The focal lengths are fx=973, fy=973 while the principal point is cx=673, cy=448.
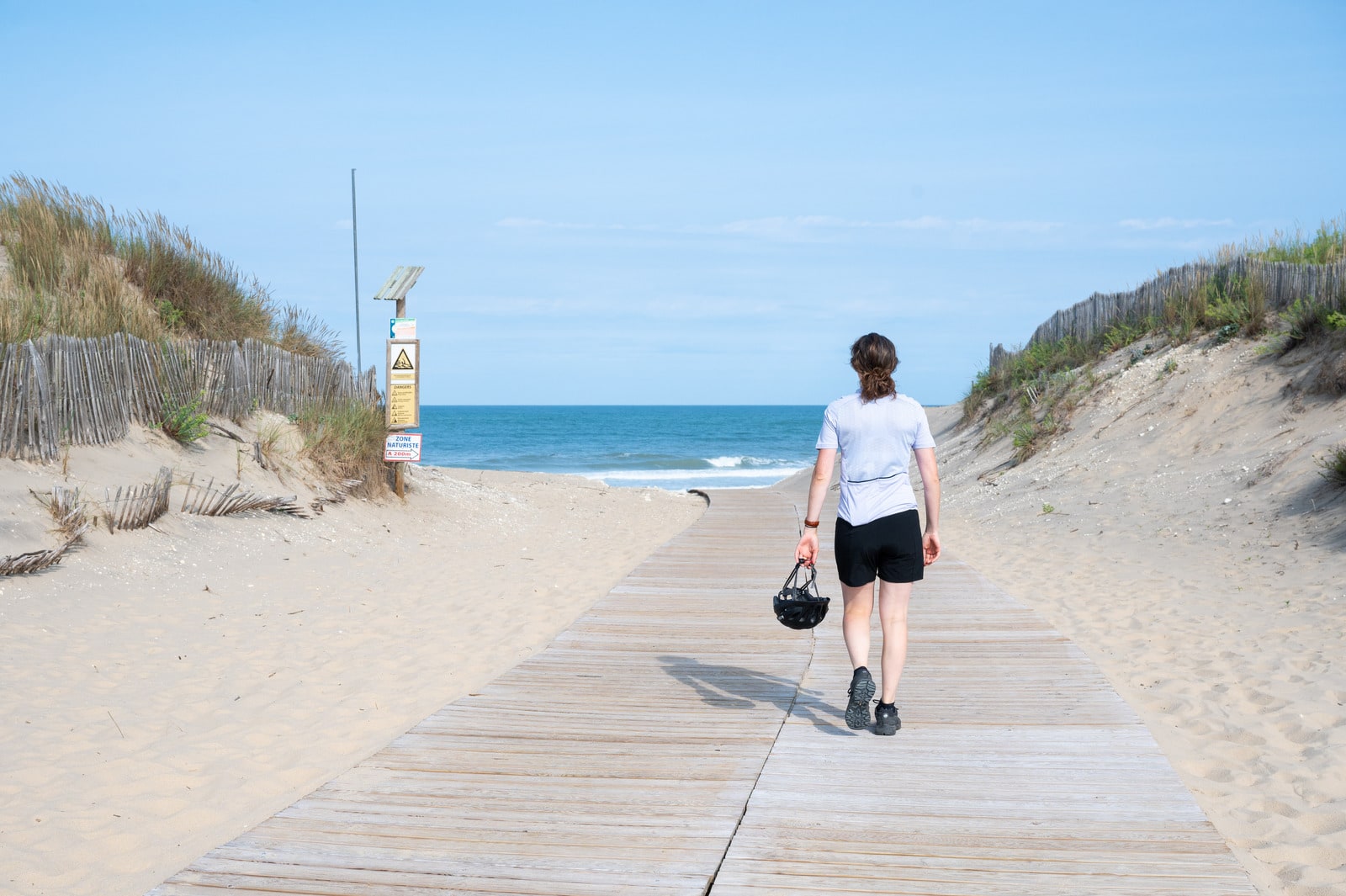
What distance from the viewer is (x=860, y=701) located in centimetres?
425

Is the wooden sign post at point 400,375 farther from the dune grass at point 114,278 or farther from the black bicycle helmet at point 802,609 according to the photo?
the black bicycle helmet at point 802,609

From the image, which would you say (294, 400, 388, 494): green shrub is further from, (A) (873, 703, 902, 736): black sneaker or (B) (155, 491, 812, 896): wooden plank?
Result: (A) (873, 703, 902, 736): black sneaker

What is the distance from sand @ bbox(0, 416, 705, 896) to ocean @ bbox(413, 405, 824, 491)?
693 inches

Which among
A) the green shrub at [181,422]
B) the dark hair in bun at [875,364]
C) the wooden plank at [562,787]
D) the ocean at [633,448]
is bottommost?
the ocean at [633,448]

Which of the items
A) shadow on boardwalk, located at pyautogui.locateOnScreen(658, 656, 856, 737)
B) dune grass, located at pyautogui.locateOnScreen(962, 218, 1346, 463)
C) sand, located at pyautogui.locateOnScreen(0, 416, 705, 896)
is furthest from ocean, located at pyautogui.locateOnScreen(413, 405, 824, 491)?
shadow on boardwalk, located at pyautogui.locateOnScreen(658, 656, 856, 737)

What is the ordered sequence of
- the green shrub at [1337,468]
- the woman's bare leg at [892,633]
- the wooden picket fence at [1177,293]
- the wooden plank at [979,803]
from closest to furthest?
the wooden plank at [979,803], the woman's bare leg at [892,633], the green shrub at [1337,468], the wooden picket fence at [1177,293]

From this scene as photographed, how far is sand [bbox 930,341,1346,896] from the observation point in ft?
12.8

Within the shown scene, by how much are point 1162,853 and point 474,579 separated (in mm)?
6877

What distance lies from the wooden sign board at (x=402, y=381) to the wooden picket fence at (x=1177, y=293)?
11604 mm

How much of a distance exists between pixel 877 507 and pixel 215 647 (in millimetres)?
4375

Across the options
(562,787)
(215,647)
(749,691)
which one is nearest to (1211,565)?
(749,691)

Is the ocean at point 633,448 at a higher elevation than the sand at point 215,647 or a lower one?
lower

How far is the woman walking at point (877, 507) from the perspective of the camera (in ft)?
13.5

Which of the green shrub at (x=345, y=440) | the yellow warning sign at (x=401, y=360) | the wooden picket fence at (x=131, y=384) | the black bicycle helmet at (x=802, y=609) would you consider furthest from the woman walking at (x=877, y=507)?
the yellow warning sign at (x=401, y=360)
